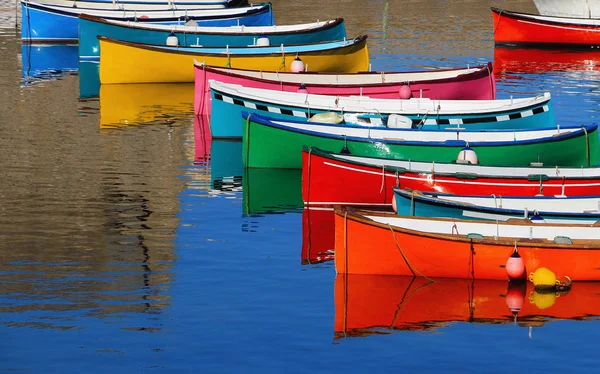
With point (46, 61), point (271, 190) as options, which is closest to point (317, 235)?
point (271, 190)

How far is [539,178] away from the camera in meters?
22.2

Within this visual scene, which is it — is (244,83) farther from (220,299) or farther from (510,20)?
(510,20)

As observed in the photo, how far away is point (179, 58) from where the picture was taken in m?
39.4

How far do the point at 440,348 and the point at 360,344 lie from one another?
1058 mm

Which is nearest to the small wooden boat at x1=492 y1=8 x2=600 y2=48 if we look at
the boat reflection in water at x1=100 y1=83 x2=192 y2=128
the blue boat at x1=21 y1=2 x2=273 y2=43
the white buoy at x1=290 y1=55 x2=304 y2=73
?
the blue boat at x1=21 y1=2 x2=273 y2=43

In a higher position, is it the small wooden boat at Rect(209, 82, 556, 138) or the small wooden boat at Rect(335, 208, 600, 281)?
the small wooden boat at Rect(209, 82, 556, 138)

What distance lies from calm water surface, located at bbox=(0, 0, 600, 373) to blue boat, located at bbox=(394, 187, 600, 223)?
1.25 metres

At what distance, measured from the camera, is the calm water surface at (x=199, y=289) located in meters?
16.0

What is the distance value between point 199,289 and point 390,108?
38.2 ft

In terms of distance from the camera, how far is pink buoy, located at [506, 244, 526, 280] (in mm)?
18406

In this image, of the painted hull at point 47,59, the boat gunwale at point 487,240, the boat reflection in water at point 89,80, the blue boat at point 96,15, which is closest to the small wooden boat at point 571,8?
the blue boat at point 96,15

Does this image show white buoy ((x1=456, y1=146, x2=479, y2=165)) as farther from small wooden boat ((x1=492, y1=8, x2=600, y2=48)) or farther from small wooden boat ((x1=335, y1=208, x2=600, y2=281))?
small wooden boat ((x1=492, y1=8, x2=600, y2=48))

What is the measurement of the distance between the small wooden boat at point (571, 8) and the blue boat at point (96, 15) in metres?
Answer: 12.2

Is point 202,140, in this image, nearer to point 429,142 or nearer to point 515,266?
point 429,142
